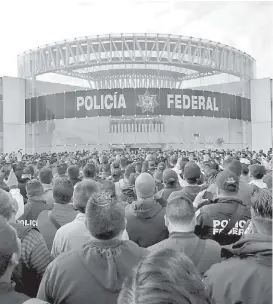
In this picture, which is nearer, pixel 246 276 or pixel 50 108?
pixel 246 276

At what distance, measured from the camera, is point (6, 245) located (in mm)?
2273

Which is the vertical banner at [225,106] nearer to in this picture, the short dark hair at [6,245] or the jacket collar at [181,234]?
the jacket collar at [181,234]

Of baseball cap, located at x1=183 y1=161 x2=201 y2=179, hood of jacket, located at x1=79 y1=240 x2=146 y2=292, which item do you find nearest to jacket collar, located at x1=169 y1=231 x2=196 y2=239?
hood of jacket, located at x1=79 y1=240 x2=146 y2=292

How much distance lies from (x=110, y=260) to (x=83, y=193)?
4.84 ft

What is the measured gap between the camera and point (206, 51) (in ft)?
133

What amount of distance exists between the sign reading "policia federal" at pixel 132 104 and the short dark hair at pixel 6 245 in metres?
33.2

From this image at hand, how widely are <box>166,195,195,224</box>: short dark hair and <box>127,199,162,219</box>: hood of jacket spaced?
A: 4.02ft

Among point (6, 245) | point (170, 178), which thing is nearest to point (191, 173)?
point (170, 178)

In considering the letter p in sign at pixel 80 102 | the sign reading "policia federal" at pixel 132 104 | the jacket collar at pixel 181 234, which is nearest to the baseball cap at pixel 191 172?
the jacket collar at pixel 181 234

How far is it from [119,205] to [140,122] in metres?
36.3

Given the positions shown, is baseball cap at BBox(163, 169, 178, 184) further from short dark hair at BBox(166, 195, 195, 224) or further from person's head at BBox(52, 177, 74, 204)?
short dark hair at BBox(166, 195, 195, 224)

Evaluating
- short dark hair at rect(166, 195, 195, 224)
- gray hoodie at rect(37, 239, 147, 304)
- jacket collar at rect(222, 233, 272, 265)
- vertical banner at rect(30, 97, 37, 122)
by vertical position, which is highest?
vertical banner at rect(30, 97, 37, 122)

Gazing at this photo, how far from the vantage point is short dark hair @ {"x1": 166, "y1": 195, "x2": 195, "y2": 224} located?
3225mm

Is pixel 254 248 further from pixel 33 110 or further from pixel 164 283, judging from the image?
pixel 33 110
